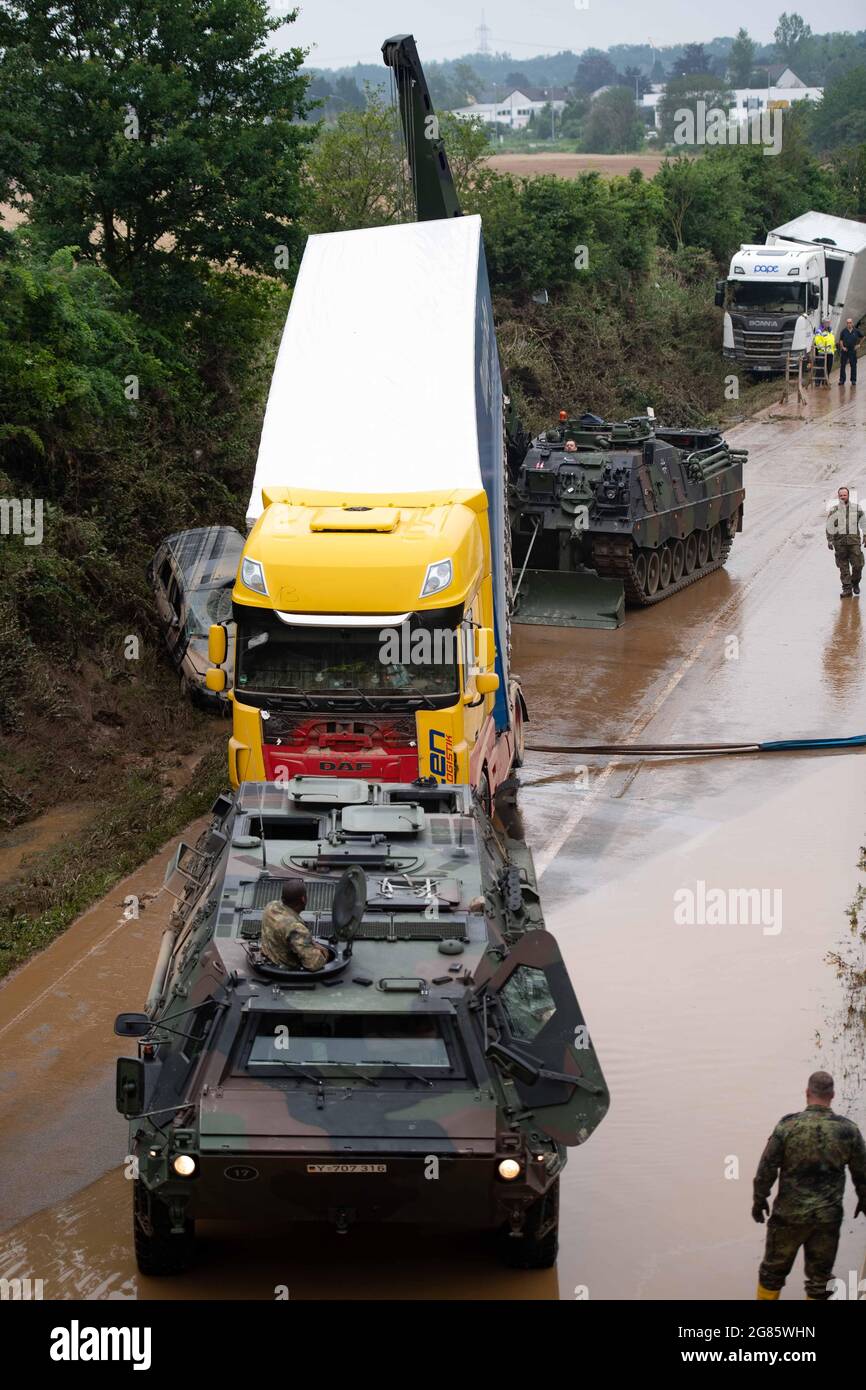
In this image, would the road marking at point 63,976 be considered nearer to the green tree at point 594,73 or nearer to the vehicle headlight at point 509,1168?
the vehicle headlight at point 509,1168

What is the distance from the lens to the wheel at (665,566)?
23.6 m

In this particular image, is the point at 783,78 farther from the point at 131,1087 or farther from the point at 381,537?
the point at 131,1087

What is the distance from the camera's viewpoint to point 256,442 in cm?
2373

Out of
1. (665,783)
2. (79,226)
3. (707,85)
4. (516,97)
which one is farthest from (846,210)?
(516,97)

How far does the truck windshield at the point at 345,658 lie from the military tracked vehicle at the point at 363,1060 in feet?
10.5

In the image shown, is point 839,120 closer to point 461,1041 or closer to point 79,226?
point 79,226

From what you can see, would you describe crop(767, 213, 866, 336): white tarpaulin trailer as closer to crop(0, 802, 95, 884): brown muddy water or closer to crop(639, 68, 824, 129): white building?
crop(0, 802, 95, 884): brown muddy water

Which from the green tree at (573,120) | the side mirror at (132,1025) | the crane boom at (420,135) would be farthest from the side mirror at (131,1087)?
the green tree at (573,120)

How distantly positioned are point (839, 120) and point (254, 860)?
7018cm

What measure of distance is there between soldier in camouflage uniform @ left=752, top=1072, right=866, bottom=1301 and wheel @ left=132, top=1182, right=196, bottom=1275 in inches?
109

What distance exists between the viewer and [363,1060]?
344 inches

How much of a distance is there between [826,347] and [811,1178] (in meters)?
32.8

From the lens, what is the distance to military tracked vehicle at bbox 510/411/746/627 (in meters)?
22.4

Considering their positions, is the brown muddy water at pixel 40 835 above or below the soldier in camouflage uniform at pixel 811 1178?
below
